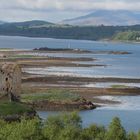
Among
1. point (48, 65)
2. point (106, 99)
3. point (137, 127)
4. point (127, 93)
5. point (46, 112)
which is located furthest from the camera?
point (48, 65)

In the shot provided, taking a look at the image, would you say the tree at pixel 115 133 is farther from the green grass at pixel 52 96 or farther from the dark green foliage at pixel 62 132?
the green grass at pixel 52 96

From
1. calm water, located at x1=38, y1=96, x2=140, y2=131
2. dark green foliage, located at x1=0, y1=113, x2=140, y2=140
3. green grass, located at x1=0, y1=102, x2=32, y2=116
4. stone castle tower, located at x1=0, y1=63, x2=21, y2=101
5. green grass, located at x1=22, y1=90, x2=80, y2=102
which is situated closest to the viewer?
dark green foliage, located at x1=0, y1=113, x2=140, y2=140

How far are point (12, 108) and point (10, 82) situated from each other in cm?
679

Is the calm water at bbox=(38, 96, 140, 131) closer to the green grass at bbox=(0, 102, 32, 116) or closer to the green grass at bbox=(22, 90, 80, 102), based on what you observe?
the green grass at bbox=(0, 102, 32, 116)

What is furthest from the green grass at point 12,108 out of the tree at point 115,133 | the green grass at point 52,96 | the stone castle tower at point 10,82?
the tree at point 115,133

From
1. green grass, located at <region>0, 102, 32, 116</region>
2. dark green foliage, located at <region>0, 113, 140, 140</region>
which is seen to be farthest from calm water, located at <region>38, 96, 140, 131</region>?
dark green foliage, located at <region>0, 113, 140, 140</region>

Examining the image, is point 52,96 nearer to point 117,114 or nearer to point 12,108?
point 117,114

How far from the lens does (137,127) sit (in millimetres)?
67875

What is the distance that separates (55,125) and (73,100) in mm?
40028

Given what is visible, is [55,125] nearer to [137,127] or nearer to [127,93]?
[137,127]

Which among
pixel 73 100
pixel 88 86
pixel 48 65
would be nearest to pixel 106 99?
pixel 73 100

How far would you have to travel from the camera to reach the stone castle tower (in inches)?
2955

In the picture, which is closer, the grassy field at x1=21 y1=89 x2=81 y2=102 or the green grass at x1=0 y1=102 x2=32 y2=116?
the green grass at x1=0 y1=102 x2=32 y2=116

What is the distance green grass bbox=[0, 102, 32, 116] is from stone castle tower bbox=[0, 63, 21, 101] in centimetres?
348
